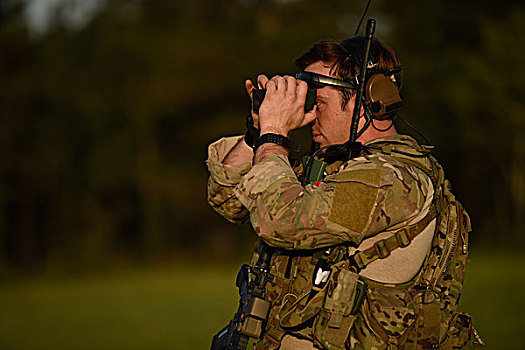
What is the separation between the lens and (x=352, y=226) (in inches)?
103

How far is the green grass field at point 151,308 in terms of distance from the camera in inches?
462

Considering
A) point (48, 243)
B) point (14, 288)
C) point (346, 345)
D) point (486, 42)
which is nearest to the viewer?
point (346, 345)

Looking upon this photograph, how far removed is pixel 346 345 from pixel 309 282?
291 millimetres

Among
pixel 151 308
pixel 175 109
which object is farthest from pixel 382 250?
pixel 175 109

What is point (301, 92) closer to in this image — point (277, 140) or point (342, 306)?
point (277, 140)

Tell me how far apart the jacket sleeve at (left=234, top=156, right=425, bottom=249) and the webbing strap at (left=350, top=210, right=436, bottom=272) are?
0.28ft

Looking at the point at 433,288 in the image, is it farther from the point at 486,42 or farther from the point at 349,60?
the point at 486,42

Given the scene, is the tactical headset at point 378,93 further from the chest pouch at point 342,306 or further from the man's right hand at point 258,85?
the chest pouch at point 342,306

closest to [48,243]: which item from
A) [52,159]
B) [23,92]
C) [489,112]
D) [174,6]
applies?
[52,159]

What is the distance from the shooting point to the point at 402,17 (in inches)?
1308

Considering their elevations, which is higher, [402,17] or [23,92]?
[402,17]

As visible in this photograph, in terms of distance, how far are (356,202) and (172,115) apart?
100ft

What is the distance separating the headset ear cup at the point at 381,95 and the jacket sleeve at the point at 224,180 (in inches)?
27.9

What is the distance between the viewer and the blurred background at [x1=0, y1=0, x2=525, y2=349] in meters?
27.3
